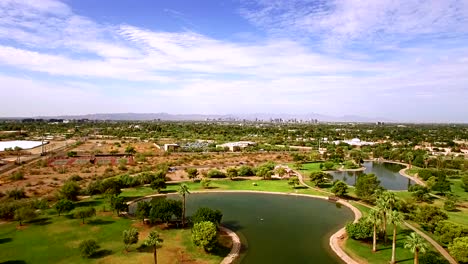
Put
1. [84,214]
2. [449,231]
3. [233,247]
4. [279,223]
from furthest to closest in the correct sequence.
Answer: [279,223]
[84,214]
[233,247]
[449,231]

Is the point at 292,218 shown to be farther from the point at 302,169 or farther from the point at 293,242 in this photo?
the point at 302,169

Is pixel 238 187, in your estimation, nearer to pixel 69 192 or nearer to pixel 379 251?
pixel 69 192

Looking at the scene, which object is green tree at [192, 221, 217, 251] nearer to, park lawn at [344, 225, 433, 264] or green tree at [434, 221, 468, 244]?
park lawn at [344, 225, 433, 264]

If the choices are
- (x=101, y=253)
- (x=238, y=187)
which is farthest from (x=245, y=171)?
(x=101, y=253)

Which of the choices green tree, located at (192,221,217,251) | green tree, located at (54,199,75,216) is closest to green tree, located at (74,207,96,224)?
green tree, located at (54,199,75,216)

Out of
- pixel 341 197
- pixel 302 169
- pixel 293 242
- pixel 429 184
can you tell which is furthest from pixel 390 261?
pixel 302 169
